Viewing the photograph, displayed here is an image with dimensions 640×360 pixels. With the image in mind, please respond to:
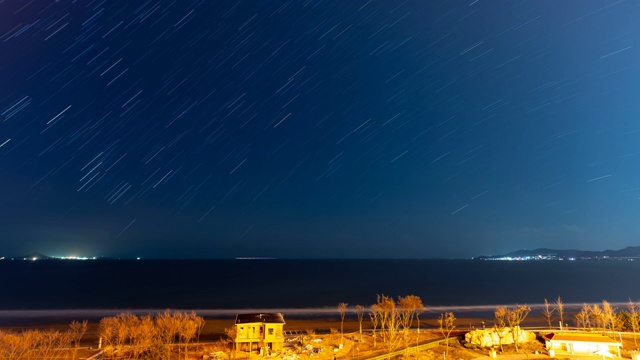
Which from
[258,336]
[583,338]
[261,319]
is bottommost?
[258,336]

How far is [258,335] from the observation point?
41.3 meters

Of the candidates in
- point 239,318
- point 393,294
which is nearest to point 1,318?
point 239,318

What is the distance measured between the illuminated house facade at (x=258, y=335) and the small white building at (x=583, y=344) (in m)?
27.9

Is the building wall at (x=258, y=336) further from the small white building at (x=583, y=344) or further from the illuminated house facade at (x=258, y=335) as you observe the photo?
Result: the small white building at (x=583, y=344)

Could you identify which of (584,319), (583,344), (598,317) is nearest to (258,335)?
(583,344)

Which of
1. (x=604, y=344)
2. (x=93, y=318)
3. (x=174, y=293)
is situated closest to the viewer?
(x=604, y=344)

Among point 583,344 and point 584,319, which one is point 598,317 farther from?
point 583,344

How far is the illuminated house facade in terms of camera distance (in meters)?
41.2

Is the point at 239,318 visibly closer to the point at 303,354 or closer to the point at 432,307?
the point at 303,354

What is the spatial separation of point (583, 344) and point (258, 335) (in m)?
32.6

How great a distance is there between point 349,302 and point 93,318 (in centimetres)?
5817

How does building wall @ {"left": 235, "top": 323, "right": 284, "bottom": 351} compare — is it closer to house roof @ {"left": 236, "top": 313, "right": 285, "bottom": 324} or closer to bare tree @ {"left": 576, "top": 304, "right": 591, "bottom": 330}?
house roof @ {"left": 236, "top": 313, "right": 285, "bottom": 324}

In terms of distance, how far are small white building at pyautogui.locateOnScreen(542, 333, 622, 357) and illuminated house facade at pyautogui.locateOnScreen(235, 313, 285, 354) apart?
27.9 m

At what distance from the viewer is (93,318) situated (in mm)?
75250
